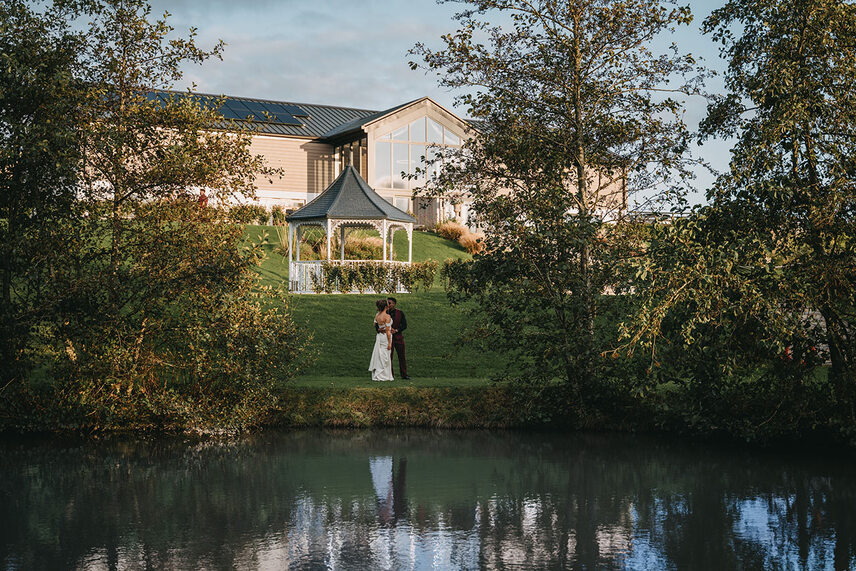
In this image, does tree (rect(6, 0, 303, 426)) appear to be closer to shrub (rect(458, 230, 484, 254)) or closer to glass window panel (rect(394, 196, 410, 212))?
shrub (rect(458, 230, 484, 254))

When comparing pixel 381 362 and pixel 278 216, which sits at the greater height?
pixel 278 216

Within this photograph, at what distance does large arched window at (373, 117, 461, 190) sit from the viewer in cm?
4306

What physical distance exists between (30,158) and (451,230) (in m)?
26.5

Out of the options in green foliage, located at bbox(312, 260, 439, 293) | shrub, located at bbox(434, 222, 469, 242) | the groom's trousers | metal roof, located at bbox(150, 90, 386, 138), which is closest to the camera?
the groom's trousers

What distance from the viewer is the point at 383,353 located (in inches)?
707

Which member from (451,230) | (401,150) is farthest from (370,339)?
(401,150)

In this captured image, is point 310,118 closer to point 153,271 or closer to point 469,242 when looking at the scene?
point 469,242

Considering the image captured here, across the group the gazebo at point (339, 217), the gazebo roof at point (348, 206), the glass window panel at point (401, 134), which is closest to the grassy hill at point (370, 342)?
the gazebo at point (339, 217)

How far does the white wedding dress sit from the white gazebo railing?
364 inches

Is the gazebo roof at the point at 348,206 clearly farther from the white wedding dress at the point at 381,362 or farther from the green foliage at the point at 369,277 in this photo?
the white wedding dress at the point at 381,362

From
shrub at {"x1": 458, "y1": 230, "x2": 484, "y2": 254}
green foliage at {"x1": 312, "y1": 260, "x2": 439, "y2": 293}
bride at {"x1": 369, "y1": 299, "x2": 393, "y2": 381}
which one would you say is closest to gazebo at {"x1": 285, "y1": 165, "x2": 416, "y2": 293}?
green foliage at {"x1": 312, "y1": 260, "x2": 439, "y2": 293}

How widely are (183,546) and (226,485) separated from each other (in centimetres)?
292

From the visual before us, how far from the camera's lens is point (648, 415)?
15445mm

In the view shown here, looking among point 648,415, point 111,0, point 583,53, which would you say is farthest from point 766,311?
point 111,0
